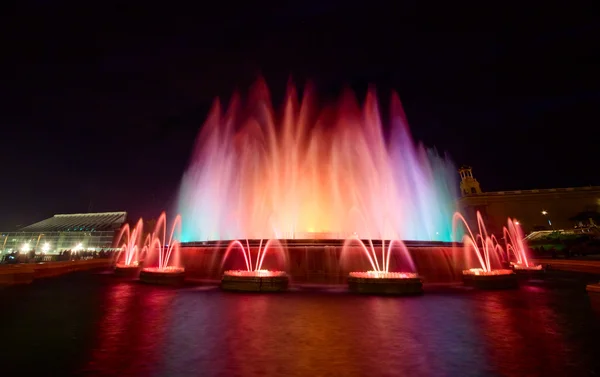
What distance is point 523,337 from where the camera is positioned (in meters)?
6.80

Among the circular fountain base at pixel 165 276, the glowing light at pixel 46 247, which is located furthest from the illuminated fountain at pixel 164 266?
the glowing light at pixel 46 247

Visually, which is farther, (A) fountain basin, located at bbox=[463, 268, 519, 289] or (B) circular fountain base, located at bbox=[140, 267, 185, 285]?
(B) circular fountain base, located at bbox=[140, 267, 185, 285]

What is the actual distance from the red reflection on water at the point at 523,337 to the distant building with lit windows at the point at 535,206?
71.7 m

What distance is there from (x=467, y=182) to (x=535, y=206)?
23.2 meters

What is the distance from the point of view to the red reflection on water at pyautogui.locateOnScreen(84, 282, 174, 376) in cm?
514

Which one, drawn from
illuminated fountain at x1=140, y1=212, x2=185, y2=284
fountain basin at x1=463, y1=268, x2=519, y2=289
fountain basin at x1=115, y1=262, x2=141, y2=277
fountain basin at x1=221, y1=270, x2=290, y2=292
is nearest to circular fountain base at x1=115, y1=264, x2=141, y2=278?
fountain basin at x1=115, y1=262, x2=141, y2=277

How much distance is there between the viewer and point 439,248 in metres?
18.2

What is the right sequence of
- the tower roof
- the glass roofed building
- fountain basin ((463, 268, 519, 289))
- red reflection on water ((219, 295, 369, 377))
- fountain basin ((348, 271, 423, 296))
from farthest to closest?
the tower roof < the glass roofed building < fountain basin ((463, 268, 519, 289)) < fountain basin ((348, 271, 423, 296)) < red reflection on water ((219, 295, 369, 377))

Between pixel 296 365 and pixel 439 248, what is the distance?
15.1 m

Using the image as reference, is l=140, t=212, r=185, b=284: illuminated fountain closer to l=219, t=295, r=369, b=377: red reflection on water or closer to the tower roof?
l=219, t=295, r=369, b=377: red reflection on water

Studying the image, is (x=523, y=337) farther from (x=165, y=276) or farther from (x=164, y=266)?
(x=164, y=266)

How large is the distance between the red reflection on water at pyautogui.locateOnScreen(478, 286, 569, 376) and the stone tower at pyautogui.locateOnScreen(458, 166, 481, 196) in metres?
96.8

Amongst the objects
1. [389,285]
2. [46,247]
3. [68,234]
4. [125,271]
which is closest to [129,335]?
[389,285]

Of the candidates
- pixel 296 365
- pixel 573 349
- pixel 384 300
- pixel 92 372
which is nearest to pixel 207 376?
pixel 296 365
